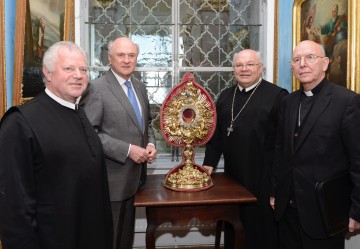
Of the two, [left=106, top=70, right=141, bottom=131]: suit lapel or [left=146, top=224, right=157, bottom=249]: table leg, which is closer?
Answer: [left=146, top=224, right=157, bottom=249]: table leg

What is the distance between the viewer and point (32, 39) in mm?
2404

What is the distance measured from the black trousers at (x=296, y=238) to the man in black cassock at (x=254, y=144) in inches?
17.9

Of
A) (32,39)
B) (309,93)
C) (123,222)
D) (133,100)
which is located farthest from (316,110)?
(32,39)

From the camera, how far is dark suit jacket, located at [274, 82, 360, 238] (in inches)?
76.6

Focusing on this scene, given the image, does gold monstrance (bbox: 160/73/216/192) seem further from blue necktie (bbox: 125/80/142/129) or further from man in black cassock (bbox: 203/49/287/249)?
man in black cassock (bbox: 203/49/287/249)

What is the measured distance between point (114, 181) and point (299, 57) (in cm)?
140

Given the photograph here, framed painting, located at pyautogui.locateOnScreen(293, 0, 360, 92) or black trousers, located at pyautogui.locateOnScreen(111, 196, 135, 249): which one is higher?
framed painting, located at pyautogui.locateOnScreen(293, 0, 360, 92)

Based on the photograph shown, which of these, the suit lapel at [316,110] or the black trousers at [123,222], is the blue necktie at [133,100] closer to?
the black trousers at [123,222]

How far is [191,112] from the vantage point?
2553mm

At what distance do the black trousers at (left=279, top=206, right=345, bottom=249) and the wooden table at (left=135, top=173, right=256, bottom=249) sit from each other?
0.24m

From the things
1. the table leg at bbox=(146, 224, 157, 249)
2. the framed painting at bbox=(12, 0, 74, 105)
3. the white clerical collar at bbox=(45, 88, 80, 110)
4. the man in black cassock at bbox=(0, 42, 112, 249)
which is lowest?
the table leg at bbox=(146, 224, 157, 249)

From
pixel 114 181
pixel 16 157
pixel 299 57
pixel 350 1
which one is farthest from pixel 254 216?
pixel 16 157

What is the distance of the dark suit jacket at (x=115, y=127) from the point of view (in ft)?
7.84

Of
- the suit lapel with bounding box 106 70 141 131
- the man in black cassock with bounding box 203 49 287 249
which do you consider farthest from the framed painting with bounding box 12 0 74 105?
the man in black cassock with bounding box 203 49 287 249
